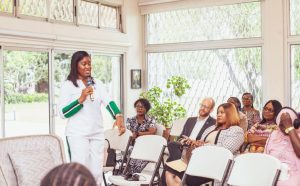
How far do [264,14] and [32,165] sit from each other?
200 inches

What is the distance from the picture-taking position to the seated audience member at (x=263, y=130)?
497 centimetres

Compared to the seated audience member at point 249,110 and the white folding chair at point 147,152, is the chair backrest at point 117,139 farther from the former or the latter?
the seated audience member at point 249,110

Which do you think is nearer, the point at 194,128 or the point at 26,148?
the point at 26,148

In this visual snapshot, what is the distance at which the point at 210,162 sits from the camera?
3773 millimetres

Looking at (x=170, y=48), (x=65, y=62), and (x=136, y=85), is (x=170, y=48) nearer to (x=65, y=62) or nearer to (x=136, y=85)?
(x=136, y=85)

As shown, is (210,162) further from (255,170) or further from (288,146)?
A: (288,146)

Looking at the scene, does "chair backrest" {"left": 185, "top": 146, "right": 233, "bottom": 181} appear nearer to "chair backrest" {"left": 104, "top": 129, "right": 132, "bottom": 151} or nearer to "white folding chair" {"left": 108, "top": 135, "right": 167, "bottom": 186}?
"white folding chair" {"left": 108, "top": 135, "right": 167, "bottom": 186}

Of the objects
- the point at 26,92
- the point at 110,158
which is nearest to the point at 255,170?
the point at 110,158

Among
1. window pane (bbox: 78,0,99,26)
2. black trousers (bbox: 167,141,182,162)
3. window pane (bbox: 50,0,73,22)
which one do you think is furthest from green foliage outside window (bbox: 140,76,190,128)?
black trousers (bbox: 167,141,182,162)

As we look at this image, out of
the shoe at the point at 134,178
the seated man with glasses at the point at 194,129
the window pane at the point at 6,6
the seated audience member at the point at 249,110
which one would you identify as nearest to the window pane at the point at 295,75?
the seated audience member at the point at 249,110

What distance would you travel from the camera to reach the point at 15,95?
610cm

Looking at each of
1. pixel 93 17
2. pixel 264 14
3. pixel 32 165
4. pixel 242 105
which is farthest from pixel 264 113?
pixel 93 17

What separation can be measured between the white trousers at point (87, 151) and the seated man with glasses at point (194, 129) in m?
1.34

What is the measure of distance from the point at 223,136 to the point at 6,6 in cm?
355
